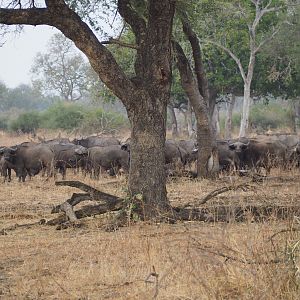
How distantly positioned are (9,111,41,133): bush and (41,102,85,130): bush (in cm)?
73

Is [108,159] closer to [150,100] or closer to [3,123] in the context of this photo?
[150,100]

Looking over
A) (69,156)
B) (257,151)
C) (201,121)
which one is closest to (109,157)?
(69,156)

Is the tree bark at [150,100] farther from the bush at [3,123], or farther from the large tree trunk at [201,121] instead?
the bush at [3,123]

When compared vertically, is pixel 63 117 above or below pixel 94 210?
above

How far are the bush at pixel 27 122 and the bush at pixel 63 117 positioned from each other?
733mm

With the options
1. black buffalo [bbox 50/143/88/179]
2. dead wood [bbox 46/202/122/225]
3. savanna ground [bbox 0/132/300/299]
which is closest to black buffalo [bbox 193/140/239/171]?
black buffalo [bbox 50/143/88/179]

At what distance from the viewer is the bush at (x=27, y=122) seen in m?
55.6

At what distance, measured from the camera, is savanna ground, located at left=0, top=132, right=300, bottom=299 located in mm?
5965

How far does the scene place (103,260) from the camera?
7.80 metres

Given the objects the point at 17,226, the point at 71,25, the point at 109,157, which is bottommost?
the point at 17,226

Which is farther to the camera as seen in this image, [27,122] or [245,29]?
[27,122]

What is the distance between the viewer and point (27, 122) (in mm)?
56812

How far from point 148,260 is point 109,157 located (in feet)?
45.6

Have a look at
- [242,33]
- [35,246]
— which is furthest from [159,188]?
[242,33]
